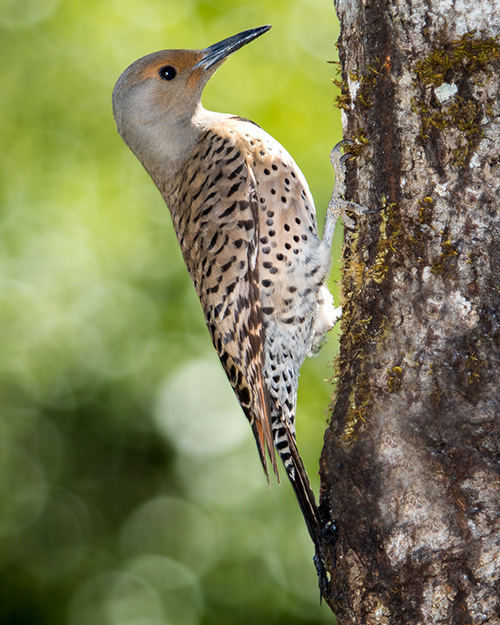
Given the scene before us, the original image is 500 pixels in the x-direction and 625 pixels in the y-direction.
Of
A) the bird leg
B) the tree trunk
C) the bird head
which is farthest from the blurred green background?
the tree trunk

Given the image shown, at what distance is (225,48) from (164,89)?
376mm

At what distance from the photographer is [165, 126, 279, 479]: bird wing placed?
354 cm

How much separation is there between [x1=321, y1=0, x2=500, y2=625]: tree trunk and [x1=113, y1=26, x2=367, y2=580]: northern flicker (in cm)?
65

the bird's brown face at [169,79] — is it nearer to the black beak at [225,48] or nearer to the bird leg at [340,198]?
the black beak at [225,48]

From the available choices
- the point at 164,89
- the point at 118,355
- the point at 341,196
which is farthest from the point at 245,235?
the point at 118,355

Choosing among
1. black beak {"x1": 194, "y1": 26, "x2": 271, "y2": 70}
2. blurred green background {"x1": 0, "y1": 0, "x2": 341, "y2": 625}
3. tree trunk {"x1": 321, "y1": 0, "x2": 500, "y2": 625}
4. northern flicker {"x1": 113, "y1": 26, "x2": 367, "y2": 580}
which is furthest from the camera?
blurred green background {"x1": 0, "y1": 0, "x2": 341, "y2": 625}

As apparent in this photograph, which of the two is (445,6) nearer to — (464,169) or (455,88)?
(455,88)

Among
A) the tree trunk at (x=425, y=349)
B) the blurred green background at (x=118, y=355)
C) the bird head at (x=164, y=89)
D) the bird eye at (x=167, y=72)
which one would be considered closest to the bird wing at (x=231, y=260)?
the bird head at (x=164, y=89)

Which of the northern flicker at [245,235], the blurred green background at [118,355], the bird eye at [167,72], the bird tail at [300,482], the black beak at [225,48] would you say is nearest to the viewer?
the bird tail at [300,482]

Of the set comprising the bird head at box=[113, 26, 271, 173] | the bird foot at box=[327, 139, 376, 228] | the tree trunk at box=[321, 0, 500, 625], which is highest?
the bird head at box=[113, 26, 271, 173]

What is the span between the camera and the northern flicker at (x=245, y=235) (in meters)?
3.50

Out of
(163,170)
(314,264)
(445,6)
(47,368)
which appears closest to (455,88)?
(445,6)

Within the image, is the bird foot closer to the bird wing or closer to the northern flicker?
the northern flicker

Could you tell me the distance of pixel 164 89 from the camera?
13.0 feet
